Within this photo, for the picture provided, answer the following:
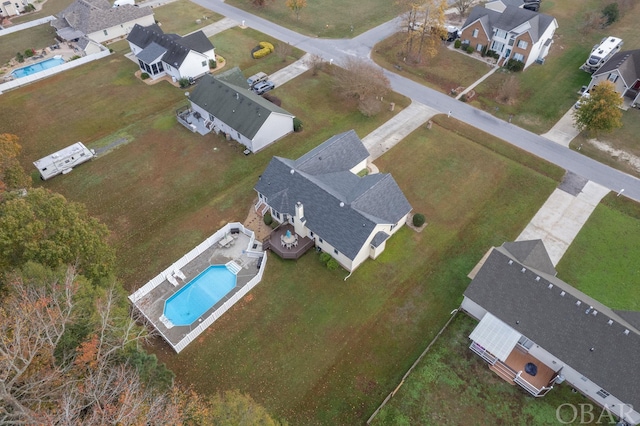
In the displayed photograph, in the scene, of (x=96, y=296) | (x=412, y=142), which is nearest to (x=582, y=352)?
(x=412, y=142)

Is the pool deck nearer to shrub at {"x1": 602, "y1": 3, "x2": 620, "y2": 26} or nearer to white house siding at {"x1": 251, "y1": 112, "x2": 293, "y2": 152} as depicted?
white house siding at {"x1": 251, "y1": 112, "x2": 293, "y2": 152}

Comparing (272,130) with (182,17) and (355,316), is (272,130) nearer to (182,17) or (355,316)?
(355,316)

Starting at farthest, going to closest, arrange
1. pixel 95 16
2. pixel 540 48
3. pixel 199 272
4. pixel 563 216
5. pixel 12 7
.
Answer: pixel 12 7 → pixel 95 16 → pixel 540 48 → pixel 563 216 → pixel 199 272

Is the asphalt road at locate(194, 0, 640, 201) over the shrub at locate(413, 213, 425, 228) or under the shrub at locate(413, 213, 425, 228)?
over

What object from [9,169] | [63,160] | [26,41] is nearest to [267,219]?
[9,169]

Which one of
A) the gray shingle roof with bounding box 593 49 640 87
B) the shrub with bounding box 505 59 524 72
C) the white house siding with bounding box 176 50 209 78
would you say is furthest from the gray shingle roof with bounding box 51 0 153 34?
the gray shingle roof with bounding box 593 49 640 87

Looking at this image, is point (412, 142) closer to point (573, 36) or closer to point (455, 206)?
point (455, 206)
